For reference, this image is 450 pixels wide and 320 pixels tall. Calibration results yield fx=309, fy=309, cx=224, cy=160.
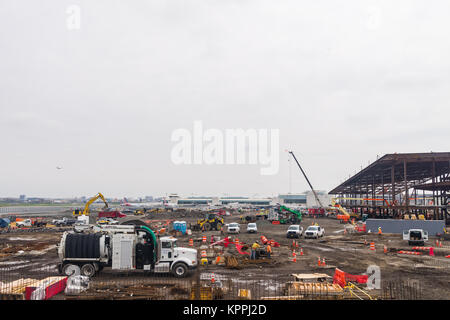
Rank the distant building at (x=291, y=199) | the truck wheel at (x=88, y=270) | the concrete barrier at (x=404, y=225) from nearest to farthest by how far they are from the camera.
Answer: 1. the truck wheel at (x=88, y=270)
2. the concrete barrier at (x=404, y=225)
3. the distant building at (x=291, y=199)

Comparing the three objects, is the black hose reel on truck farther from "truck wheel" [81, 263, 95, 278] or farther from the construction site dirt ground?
the construction site dirt ground

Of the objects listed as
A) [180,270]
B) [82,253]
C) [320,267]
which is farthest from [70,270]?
[320,267]

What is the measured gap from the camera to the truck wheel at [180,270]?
56.2 feet

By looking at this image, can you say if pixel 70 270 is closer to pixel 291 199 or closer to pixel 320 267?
pixel 320 267

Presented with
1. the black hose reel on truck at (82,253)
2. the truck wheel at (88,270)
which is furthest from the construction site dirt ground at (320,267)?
the black hose reel on truck at (82,253)

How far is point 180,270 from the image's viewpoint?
1719cm

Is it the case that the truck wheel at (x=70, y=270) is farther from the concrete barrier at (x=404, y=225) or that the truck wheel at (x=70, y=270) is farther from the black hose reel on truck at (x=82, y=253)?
the concrete barrier at (x=404, y=225)

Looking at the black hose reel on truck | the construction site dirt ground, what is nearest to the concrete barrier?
the construction site dirt ground

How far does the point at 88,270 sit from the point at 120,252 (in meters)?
2.13
